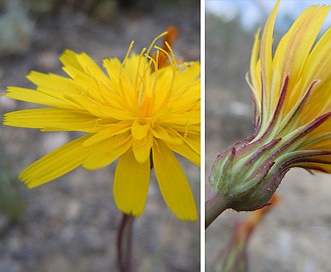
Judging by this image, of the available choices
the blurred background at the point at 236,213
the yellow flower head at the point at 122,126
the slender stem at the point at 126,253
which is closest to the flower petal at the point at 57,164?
the yellow flower head at the point at 122,126

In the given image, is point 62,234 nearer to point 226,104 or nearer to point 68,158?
point 226,104

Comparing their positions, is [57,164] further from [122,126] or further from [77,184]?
[77,184]

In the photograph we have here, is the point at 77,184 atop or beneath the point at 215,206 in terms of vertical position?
atop

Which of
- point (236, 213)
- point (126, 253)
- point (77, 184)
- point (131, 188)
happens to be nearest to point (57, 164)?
point (131, 188)

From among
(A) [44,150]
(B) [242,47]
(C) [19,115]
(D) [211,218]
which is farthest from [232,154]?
(A) [44,150]

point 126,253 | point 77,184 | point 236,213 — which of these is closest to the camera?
point 126,253

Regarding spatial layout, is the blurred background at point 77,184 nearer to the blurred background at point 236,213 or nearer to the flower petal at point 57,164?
the blurred background at point 236,213
